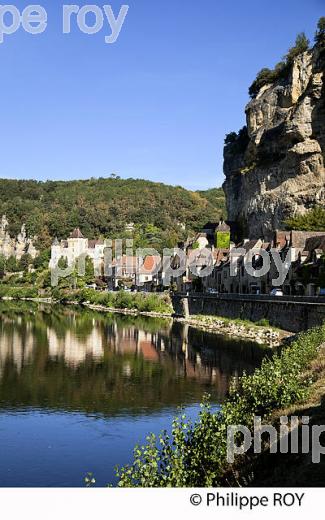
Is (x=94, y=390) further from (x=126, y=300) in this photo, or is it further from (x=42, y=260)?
(x=42, y=260)

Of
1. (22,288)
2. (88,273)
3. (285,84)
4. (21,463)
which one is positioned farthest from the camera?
(22,288)

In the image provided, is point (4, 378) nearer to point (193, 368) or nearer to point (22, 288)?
point (193, 368)

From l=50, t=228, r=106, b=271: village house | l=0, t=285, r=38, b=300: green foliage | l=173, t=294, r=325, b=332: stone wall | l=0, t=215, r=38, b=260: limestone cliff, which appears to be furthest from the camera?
l=0, t=215, r=38, b=260: limestone cliff

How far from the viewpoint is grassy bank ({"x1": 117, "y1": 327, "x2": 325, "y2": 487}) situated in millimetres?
10703

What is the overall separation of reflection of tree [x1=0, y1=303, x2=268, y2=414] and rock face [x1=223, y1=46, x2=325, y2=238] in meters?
18.5

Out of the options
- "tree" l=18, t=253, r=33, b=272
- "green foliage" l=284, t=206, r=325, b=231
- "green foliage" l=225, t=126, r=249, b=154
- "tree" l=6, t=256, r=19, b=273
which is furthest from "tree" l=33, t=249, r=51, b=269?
"green foliage" l=284, t=206, r=325, b=231

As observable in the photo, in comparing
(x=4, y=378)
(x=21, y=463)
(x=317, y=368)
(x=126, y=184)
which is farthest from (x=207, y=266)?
(x=126, y=184)

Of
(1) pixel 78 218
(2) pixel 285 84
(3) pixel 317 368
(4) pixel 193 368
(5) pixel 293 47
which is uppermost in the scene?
(5) pixel 293 47

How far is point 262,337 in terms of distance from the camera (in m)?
39.1

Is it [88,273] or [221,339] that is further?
[88,273]

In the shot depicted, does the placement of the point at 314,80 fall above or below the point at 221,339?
above

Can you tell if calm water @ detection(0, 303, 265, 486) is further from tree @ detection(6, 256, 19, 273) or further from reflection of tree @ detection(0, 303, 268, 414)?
tree @ detection(6, 256, 19, 273)

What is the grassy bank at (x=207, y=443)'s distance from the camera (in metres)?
10.7

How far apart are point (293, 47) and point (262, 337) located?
138 ft
